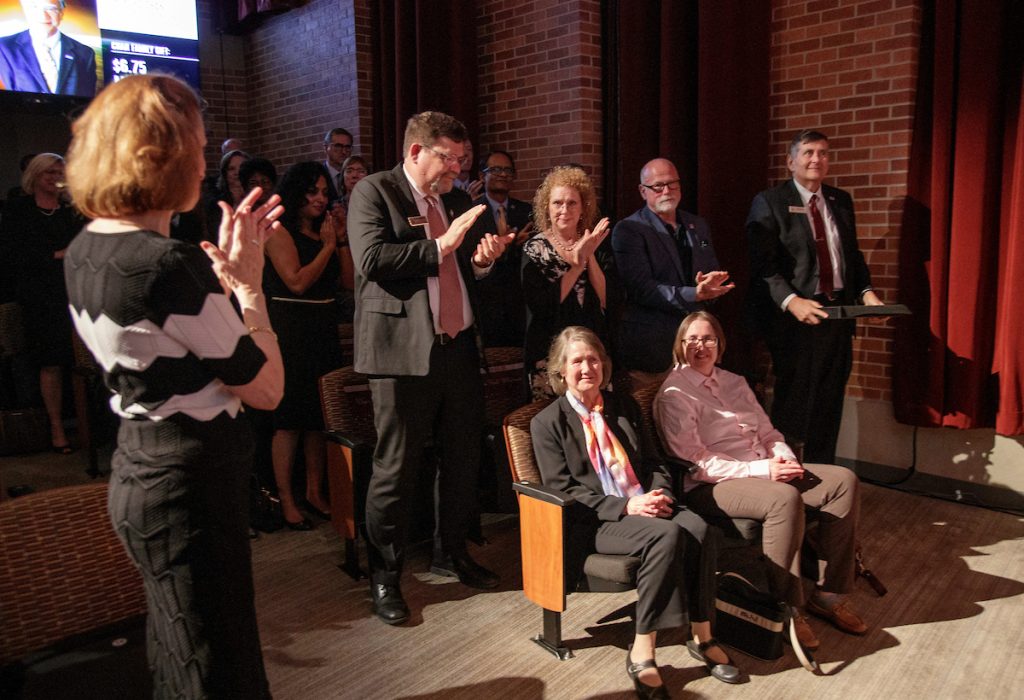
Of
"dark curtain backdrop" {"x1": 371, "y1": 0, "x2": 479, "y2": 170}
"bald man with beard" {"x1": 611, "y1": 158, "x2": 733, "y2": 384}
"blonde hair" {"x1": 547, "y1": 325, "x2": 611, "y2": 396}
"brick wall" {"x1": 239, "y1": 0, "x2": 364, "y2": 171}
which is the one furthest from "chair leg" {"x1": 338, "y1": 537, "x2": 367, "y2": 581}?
"brick wall" {"x1": 239, "y1": 0, "x2": 364, "y2": 171}

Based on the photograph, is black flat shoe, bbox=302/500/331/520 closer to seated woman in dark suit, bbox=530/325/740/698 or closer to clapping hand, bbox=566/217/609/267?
seated woman in dark suit, bbox=530/325/740/698

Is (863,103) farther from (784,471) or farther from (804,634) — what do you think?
(804,634)

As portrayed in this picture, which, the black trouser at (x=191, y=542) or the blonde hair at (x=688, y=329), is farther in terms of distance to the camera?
the blonde hair at (x=688, y=329)

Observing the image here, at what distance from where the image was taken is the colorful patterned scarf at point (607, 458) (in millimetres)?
2596

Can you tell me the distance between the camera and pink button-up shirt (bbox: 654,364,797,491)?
2756mm

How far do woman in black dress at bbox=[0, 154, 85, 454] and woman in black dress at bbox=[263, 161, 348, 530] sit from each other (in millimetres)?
1758

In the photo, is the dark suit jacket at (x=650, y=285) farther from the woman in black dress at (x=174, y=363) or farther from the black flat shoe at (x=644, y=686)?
the woman in black dress at (x=174, y=363)

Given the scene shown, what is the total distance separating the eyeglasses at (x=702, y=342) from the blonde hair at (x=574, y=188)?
26.9 inches

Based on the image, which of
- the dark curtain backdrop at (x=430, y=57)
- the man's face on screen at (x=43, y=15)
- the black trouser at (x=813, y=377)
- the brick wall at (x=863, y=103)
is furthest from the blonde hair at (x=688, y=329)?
the man's face on screen at (x=43, y=15)

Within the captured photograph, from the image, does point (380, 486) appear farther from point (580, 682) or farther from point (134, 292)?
point (134, 292)

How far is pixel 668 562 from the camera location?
2.32 metres

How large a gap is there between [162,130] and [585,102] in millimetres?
3626

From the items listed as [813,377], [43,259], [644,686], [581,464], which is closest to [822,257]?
[813,377]

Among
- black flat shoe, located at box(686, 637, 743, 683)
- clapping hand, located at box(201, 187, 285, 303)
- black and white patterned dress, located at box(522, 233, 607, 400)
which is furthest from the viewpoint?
black and white patterned dress, located at box(522, 233, 607, 400)
